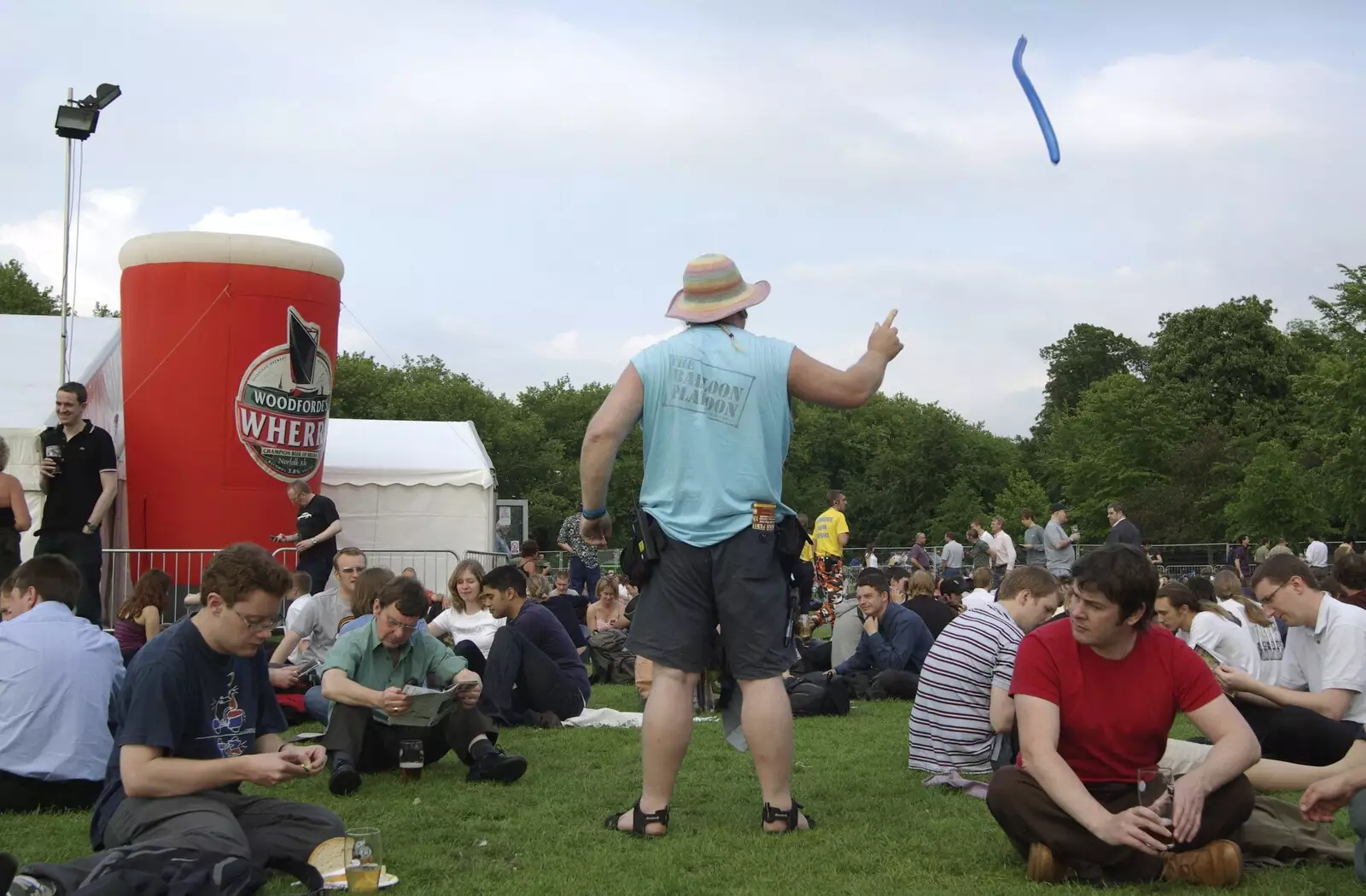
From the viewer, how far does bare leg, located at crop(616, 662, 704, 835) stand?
16.4ft

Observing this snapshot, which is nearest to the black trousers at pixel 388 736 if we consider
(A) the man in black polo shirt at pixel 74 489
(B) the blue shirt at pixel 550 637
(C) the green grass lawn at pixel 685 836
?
(C) the green grass lawn at pixel 685 836

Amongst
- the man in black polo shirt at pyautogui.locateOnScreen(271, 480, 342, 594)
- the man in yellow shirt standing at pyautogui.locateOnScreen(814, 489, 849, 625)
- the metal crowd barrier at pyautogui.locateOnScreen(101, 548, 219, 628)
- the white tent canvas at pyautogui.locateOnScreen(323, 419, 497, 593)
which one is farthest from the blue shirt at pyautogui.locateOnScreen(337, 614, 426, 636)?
the man in yellow shirt standing at pyautogui.locateOnScreen(814, 489, 849, 625)

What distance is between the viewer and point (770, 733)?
4.97 m

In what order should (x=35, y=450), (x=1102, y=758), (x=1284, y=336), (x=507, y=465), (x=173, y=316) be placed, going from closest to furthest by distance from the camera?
(x=1102, y=758) < (x=35, y=450) < (x=173, y=316) < (x=1284, y=336) < (x=507, y=465)

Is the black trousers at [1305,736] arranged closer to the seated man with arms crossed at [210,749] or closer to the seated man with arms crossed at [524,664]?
the seated man with arms crossed at [210,749]

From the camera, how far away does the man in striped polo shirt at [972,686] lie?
6.25 metres

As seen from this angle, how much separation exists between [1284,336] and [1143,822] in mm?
62185

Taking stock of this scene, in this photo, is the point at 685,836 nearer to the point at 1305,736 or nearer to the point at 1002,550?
the point at 1305,736

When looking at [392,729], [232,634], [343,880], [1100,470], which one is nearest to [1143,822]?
[343,880]

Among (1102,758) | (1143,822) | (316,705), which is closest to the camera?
(1143,822)

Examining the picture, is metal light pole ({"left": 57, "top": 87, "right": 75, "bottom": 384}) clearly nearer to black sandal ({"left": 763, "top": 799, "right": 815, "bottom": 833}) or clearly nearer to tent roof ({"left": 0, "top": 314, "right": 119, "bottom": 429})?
tent roof ({"left": 0, "top": 314, "right": 119, "bottom": 429})

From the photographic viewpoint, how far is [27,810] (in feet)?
18.2

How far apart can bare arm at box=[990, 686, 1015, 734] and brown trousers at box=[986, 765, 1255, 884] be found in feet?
6.02

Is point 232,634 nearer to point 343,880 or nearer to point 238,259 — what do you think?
point 343,880
